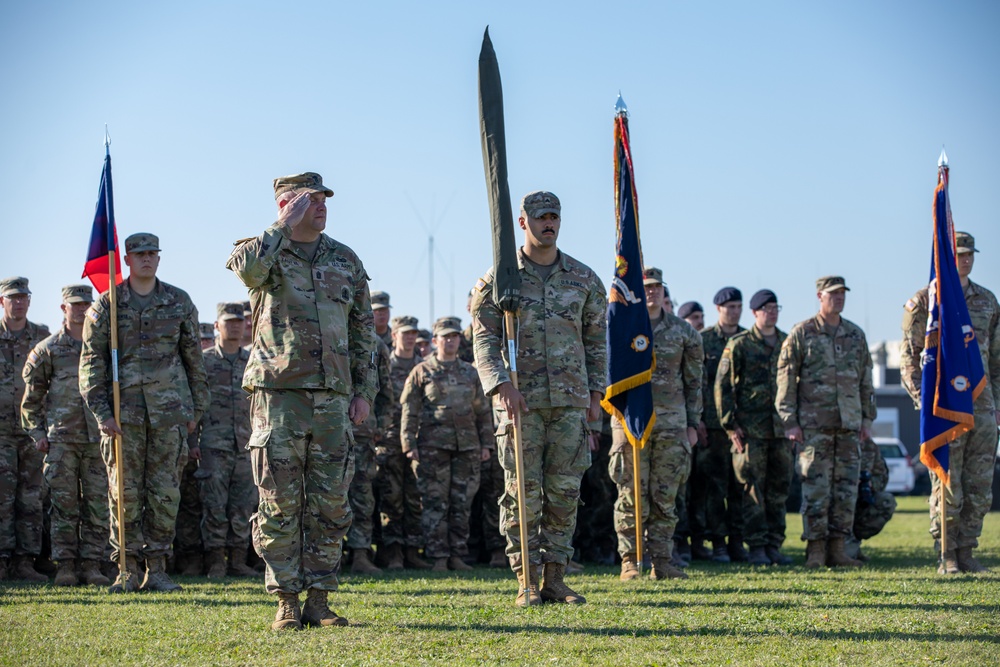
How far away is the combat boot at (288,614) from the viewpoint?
22.6 feet

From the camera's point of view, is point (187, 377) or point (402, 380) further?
point (402, 380)

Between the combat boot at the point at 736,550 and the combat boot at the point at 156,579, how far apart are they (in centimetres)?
613

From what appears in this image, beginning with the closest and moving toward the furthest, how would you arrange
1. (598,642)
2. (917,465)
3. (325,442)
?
1. (598,642)
2. (325,442)
3. (917,465)

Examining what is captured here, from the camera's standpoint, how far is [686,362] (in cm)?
1097

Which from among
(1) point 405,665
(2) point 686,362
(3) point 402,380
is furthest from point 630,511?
(1) point 405,665

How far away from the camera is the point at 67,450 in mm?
10391

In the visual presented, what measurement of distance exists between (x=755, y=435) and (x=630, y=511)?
8.83ft

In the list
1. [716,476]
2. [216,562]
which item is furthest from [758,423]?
[216,562]

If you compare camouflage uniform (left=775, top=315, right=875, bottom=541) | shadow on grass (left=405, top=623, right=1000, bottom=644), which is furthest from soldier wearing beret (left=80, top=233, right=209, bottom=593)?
camouflage uniform (left=775, top=315, right=875, bottom=541)

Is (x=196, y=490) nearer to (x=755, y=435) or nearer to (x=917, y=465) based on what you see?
(x=755, y=435)

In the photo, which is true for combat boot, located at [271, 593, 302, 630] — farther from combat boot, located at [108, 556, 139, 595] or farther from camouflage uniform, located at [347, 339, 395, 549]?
camouflage uniform, located at [347, 339, 395, 549]

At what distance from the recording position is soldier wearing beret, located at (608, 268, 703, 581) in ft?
33.9

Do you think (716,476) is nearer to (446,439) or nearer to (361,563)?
(446,439)

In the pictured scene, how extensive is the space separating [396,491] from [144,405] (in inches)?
160
